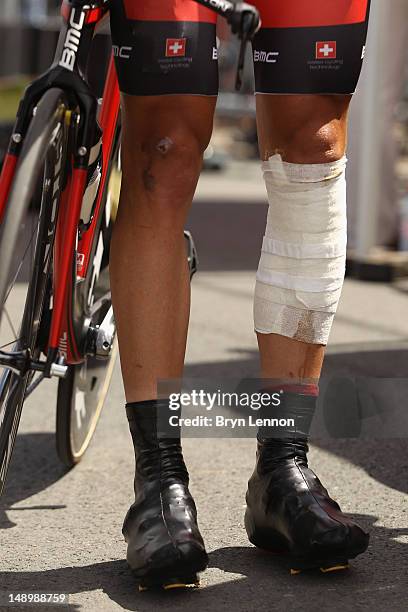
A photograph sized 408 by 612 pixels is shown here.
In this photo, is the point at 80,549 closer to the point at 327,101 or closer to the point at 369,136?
the point at 327,101

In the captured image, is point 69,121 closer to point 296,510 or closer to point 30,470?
point 296,510

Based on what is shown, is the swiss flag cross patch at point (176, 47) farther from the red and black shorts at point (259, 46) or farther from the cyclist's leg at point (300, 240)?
the cyclist's leg at point (300, 240)

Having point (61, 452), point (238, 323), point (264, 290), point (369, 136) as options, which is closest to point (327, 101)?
point (264, 290)

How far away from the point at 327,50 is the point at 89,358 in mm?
984

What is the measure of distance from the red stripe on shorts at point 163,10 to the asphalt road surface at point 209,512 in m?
0.96

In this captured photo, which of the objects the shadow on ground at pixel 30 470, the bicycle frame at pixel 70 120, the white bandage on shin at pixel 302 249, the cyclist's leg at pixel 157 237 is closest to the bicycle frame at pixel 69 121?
the bicycle frame at pixel 70 120

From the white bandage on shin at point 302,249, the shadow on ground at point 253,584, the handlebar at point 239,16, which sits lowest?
the shadow on ground at point 253,584

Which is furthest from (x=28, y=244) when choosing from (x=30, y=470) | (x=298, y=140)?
(x=30, y=470)

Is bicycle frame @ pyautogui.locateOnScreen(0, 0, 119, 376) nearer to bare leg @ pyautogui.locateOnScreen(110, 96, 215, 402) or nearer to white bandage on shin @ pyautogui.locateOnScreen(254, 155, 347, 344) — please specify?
bare leg @ pyautogui.locateOnScreen(110, 96, 215, 402)

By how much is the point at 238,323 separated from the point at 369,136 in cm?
152

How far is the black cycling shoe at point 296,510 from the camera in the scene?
85.9 inches

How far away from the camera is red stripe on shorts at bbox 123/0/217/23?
82.7 inches

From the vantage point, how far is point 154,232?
2.19 metres

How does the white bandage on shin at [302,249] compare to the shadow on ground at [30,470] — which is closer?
the white bandage on shin at [302,249]
